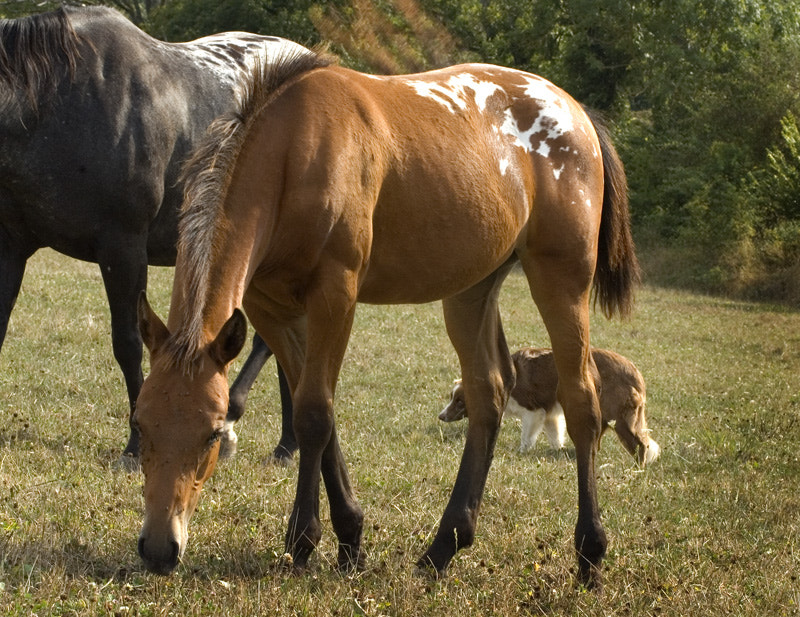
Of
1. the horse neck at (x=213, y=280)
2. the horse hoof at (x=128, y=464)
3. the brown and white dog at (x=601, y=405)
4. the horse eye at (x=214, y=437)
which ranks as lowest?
the brown and white dog at (x=601, y=405)

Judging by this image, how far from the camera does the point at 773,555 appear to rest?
509 centimetres

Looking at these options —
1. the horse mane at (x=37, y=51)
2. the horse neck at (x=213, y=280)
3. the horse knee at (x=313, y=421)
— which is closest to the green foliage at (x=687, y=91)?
the horse mane at (x=37, y=51)

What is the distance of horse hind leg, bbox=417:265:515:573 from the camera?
5.07m

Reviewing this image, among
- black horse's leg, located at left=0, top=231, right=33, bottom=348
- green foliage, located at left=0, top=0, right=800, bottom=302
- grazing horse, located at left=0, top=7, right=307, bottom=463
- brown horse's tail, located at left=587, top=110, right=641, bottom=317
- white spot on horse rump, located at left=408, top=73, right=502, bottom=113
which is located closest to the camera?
white spot on horse rump, located at left=408, top=73, right=502, bottom=113

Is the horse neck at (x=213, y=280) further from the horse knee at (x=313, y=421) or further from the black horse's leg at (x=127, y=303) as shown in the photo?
the black horse's leg at (x=127, y=303)

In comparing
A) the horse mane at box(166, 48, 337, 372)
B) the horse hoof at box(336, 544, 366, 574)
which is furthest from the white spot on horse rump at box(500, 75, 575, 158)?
the horse hoof at box(336, 544, 366, 574)

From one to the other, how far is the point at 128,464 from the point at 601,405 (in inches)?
147

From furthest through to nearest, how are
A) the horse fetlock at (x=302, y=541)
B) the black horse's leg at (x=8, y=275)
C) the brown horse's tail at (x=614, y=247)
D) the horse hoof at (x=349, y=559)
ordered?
the black horse's leg at (x=8, y=275) < the brown horse's tail at (x=614, y=247) < the horse hoof at (x=349, y=559) < the horse fetlock at (x=302, y=541)

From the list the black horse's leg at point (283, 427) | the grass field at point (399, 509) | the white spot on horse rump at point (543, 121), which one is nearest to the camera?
the grass field at point (399, 509)

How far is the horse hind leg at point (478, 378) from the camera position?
5070mm

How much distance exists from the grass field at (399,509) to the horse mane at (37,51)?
6.99 ft

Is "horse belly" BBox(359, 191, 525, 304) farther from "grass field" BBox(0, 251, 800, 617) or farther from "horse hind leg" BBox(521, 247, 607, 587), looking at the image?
"grass field" BBox(0, 251, 800, 617)

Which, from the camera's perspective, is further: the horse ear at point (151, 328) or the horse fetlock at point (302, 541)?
→ the horse fetlock at point (302, 541)

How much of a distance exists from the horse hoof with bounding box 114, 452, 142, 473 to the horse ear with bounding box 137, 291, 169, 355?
2392 millimetres
